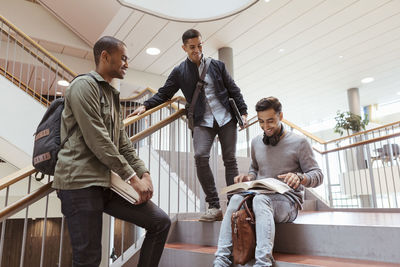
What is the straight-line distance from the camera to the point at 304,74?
9.03 m

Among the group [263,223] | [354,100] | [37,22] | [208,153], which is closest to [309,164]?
[263,223]

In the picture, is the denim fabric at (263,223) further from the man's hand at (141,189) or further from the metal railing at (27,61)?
the metal railing at (27,61)

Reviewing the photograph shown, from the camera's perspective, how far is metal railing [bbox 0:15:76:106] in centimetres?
555

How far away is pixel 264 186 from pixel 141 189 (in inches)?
29.8

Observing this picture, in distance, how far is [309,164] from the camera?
7.16 feet

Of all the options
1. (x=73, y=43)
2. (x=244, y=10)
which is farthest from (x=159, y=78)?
(x=244, y=10)

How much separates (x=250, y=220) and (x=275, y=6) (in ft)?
16.2

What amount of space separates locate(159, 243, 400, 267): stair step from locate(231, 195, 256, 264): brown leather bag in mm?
84

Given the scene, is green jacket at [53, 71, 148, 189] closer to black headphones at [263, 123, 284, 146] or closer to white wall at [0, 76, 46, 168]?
black headphones at [263, 123, 284, 146]

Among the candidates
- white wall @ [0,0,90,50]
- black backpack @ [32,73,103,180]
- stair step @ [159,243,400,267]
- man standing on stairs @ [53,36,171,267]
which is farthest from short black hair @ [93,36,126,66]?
white wall @ [0,0,90,50]

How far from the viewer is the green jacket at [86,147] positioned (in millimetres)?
1497

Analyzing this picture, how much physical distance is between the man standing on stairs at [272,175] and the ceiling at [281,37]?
13.4 feet

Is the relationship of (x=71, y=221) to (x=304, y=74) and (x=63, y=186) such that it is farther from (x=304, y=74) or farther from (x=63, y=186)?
(x=304, y=74)

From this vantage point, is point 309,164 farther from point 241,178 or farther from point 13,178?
point 13,178
